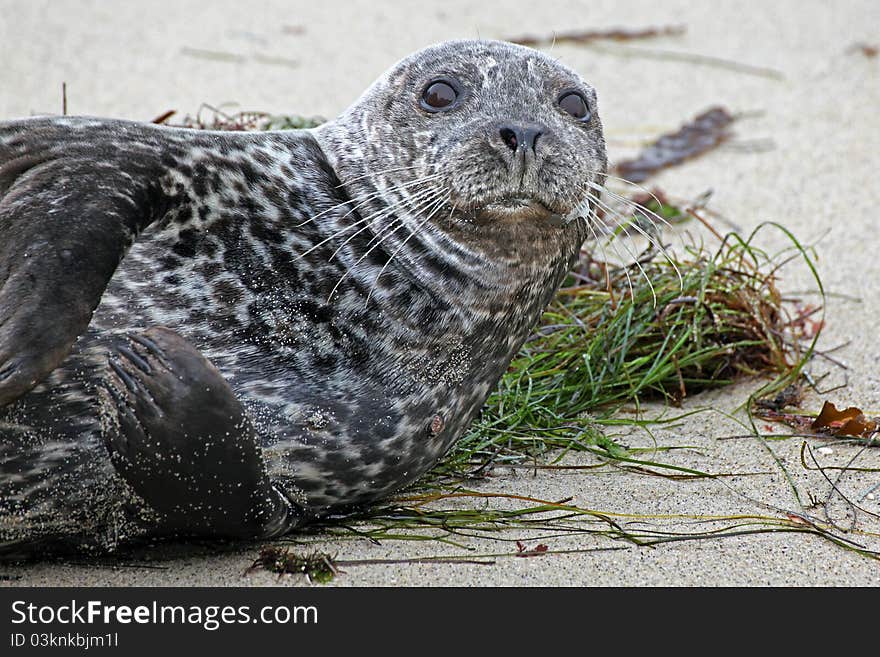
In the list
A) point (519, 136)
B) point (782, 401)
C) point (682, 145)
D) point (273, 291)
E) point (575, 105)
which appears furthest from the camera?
point (682, 145)

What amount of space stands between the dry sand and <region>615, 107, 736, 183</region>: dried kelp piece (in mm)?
99

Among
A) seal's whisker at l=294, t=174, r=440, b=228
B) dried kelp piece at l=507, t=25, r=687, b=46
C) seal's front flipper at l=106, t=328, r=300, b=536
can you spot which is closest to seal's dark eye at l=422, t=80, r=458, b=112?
seal's whisker at l=294, t=174, r=440, b=228

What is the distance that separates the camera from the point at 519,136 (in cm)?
340

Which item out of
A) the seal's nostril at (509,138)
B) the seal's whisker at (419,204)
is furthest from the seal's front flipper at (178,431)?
the seal's nostril at (509,138)

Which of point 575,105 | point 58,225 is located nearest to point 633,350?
point 575,105

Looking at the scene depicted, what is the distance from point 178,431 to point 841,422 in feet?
8.01

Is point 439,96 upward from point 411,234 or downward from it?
upward

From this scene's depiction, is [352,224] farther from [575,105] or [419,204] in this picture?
[575,105]

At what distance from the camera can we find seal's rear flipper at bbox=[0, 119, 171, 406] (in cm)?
292

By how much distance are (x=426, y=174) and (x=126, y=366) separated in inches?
39.8

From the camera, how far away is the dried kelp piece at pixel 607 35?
902cm

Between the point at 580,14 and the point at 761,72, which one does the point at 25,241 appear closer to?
the point at 761,72

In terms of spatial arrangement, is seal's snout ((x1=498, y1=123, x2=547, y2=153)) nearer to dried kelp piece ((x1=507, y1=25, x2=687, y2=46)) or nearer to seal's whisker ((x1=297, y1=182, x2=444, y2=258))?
seal's whisker ((x1=297, y1=182, x2=444, y2=258))

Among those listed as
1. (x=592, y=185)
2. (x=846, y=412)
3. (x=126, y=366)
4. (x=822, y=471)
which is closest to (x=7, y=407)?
(x=126, y=366)
